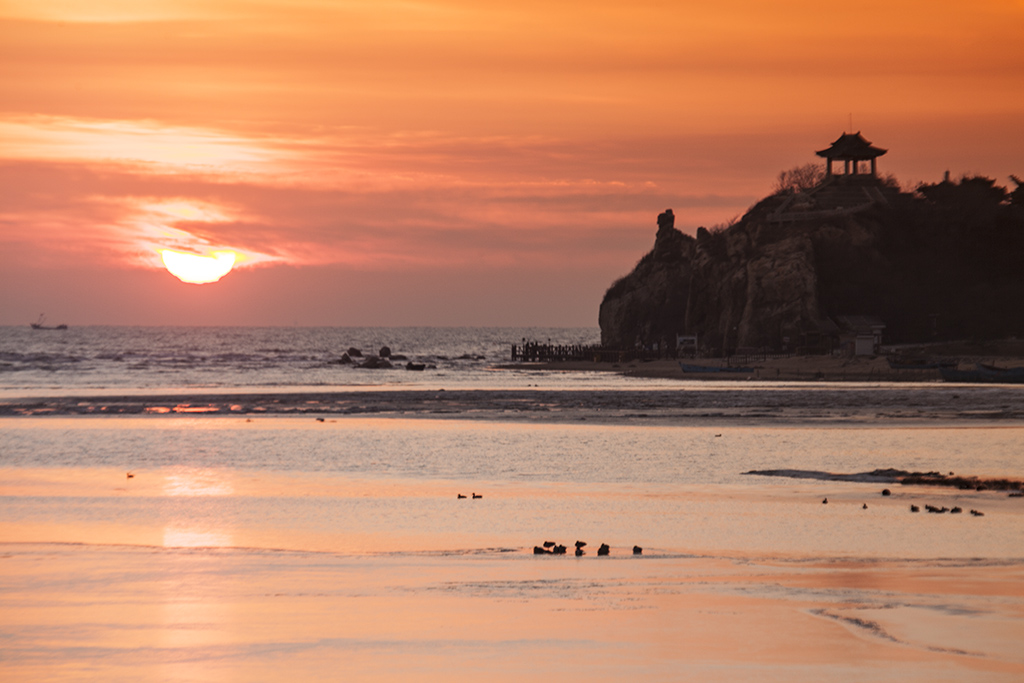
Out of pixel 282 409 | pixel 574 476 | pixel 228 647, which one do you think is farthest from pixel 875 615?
pixel 282 409

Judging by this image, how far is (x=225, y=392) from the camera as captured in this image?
182ft

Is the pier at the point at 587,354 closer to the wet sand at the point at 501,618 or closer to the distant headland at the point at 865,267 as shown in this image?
the distant headland at the point at 865,267

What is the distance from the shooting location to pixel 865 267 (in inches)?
3974

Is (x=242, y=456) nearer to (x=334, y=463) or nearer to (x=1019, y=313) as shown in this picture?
(x=334, y=463)

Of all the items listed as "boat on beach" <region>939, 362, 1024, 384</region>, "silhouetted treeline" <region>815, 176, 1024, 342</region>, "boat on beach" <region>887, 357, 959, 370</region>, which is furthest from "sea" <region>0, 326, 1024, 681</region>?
"silhouetted treeline" <region>815, 176, 1024, 342</region>

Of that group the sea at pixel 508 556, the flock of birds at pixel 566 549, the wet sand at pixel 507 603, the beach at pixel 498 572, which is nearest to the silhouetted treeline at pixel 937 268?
the sea at pixel 508 556

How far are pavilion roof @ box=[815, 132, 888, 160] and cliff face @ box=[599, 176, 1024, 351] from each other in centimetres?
430

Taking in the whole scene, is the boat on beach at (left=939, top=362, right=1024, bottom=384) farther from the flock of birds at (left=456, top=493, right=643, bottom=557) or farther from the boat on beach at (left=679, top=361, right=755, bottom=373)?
the flock of birds at (left=456, top=493, right=643, bottom=557)

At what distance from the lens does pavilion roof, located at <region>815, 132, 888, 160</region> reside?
110 m

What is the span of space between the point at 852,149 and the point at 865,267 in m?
17.2

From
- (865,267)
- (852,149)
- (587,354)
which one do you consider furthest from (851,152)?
(587,354)

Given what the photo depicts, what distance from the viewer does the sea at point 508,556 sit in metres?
8.60

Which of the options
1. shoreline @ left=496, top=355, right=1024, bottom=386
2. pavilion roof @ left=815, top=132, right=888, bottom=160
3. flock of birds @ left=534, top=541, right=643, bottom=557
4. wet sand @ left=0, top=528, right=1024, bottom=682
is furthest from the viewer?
pavilion roof @ left=815, top=132, right=888, bottom=160

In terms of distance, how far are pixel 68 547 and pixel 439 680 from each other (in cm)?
755
